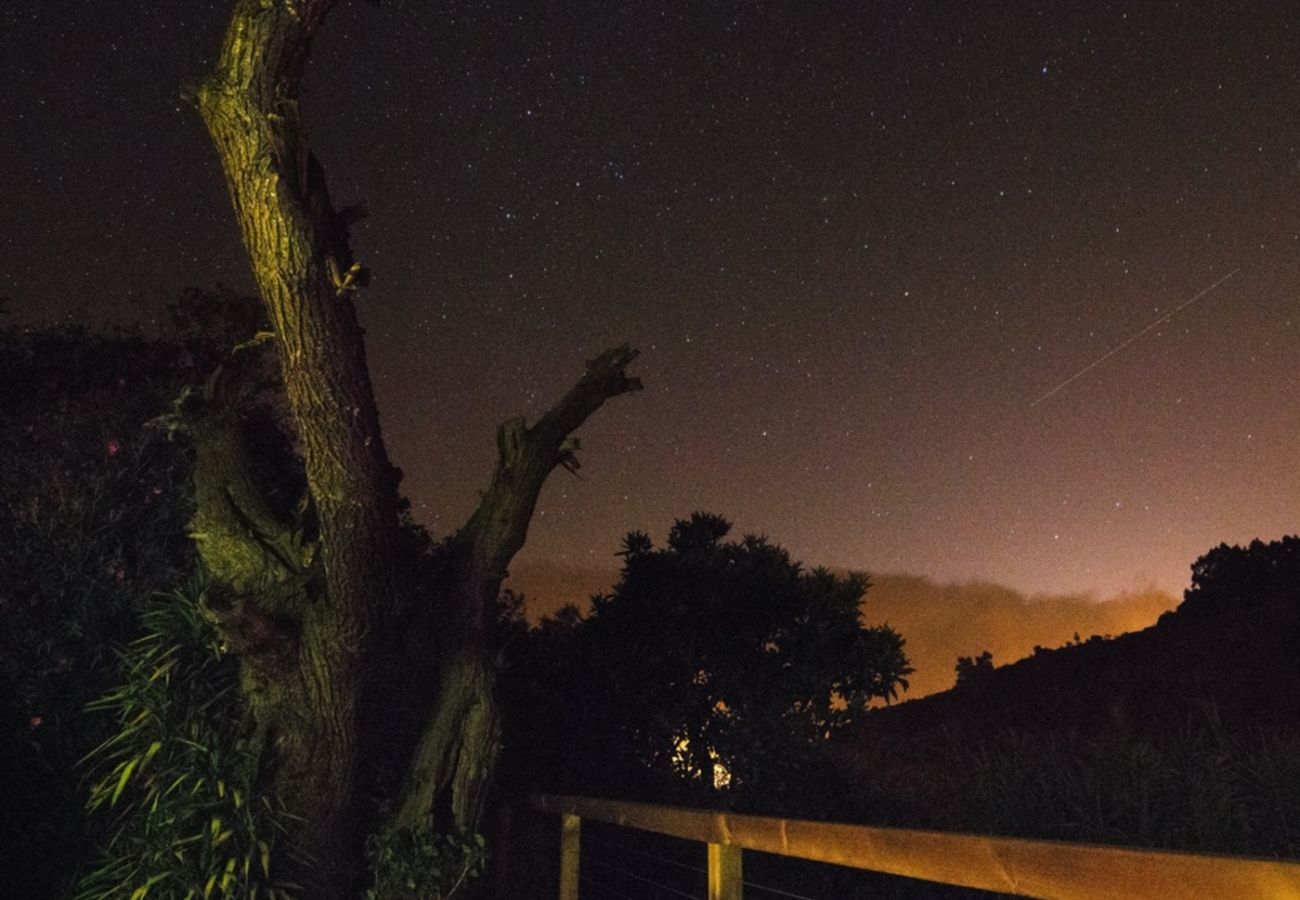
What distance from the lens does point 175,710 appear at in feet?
23.6

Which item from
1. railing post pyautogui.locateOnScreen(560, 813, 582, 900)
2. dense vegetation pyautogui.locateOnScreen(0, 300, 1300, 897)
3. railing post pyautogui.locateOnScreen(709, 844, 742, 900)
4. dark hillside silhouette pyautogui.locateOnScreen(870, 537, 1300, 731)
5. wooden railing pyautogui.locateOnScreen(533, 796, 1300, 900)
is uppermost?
dark hillside silhouette pyautogui.locateOnScreen(870, 537, 1300, 731)

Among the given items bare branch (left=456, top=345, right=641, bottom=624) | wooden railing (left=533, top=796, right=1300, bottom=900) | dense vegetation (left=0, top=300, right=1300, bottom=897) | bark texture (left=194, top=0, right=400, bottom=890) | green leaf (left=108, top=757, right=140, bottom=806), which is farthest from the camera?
bare branch (left=456, top=345, right=641, bottom=624)

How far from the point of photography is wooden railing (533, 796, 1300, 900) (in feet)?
5.70

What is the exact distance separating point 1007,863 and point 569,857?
4.50 metres

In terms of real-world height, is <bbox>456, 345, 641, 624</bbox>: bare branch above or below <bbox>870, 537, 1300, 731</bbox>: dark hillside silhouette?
below

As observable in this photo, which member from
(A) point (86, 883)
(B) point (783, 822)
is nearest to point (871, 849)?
(B) point (783, 822)

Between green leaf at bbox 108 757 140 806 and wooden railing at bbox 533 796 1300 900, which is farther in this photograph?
green leaf at bbox 108 757 140 806

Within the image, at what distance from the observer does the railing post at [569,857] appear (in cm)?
637

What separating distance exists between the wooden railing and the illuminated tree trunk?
130 inches

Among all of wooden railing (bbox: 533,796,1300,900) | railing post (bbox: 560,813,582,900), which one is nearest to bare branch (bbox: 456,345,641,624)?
railing post (bbox: 560,813,582,900)

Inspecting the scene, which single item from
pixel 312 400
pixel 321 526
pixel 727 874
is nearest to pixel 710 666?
pixel 321 526

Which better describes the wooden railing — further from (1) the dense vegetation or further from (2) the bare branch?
(2) the bare branch

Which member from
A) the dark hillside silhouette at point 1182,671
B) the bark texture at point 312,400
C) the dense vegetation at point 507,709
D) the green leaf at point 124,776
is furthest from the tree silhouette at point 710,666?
the dark hillside silhouette at point 1182,671

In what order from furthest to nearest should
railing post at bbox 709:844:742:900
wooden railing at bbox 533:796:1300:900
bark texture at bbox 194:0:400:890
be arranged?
bark texture at bbox 194:0:400:890 → railing post at bbox 709:844:742:900 → wooden railing at bbox 533:796:1300:900
